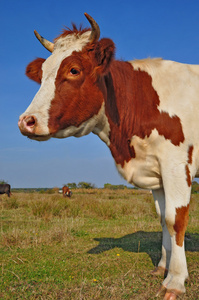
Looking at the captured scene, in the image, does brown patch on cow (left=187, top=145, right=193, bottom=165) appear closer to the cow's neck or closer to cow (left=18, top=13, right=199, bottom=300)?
cow (left=18, top=13, right=199, bottom=300)

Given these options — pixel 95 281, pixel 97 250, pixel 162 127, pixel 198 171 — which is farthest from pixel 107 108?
pixel 97 250

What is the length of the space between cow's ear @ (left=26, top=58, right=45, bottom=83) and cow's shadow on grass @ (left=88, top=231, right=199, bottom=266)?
329 cm

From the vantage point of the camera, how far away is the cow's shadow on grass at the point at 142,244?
552 centimetres

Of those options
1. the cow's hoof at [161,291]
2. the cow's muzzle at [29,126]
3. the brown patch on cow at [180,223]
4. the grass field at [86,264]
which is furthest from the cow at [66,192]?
the cow's muzzle at [29,126]

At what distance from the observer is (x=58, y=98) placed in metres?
3.24

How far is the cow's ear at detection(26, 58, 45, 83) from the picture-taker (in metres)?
3.94

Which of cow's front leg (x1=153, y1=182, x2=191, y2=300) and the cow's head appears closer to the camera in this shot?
the cow's head

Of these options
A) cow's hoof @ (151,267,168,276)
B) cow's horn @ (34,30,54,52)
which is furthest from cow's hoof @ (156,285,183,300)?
cow's horn @ (34,30,54,52)

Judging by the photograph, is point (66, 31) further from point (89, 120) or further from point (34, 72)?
point (89, 120)

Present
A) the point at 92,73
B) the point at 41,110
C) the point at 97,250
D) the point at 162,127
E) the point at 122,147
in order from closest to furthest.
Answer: the point at 41,110 → the point at 92,73 → the point at 162,127 → the point at 122,147 → the point at 97,250

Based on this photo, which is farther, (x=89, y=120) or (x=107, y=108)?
(x=107, y=108)

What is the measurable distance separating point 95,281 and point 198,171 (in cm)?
206

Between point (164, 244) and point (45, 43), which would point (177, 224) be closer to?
point (164, 244)

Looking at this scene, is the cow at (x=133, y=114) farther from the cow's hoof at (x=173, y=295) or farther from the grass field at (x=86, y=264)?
the grass field at (x=86, y=264)
